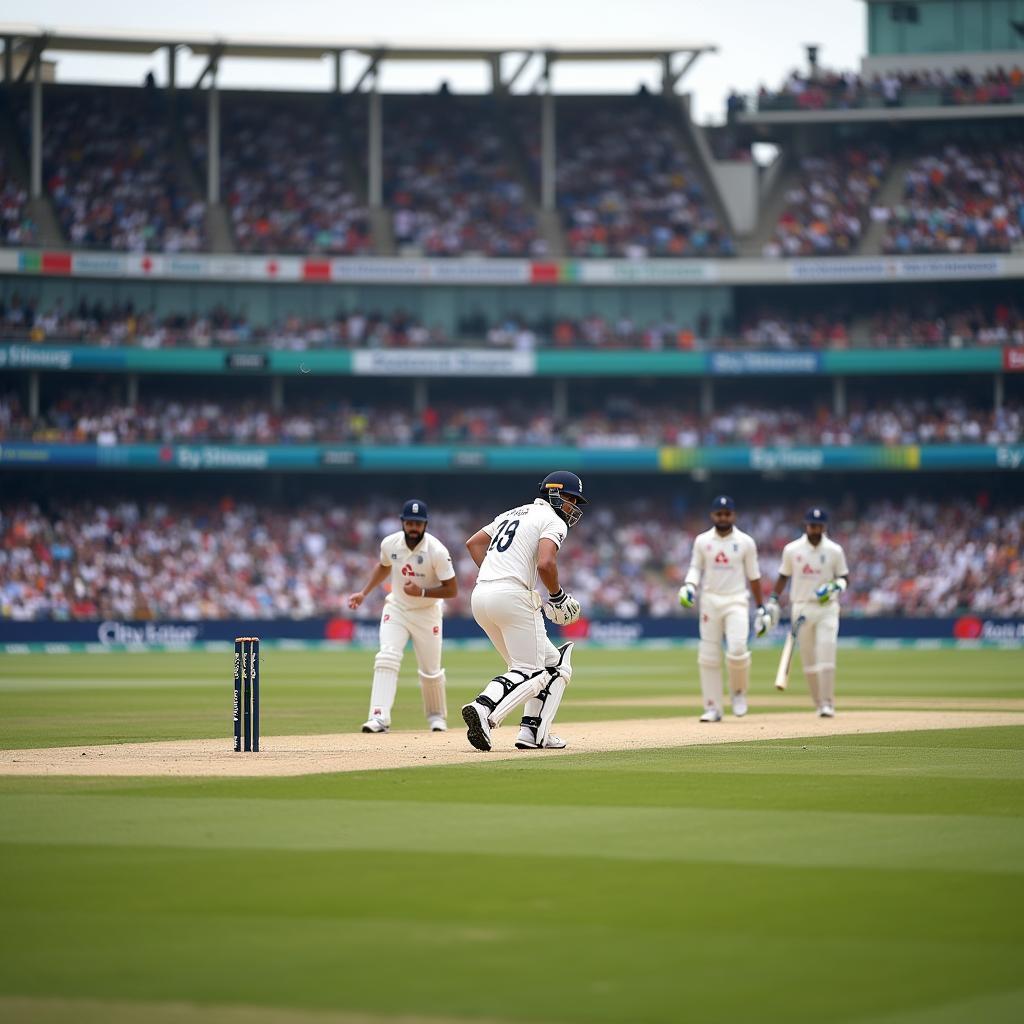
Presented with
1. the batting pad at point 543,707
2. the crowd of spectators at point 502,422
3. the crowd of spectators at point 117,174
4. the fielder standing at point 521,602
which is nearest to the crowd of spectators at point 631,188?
the crowd of spectators at point 502,422

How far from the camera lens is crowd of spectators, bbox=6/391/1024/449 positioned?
58531 millimetres

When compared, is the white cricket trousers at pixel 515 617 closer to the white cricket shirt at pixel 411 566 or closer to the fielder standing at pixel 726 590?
the white cricket shirt at pixel 411 566

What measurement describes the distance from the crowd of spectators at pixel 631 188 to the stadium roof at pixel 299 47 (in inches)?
127

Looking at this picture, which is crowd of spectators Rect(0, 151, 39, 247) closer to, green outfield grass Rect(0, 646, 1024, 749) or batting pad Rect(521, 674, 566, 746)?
green outfield grass Rect(0, 646, 1024, 749)

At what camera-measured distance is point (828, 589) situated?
20.7 metres

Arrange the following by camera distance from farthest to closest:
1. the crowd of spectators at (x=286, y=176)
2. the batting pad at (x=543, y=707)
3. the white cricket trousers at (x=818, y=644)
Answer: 1. the crowd of spectators at (x=286, y=176)
2. the white cricket trousers at (x=818, y=644)
3. the batting pad at (x=543, y=707)

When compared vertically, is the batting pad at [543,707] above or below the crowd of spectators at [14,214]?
below

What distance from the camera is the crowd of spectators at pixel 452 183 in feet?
201

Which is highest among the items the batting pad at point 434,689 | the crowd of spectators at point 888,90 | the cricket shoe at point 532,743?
the crowd of spectators at point 888,90

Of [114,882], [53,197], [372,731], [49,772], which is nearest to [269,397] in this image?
[53,197]

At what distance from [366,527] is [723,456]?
1199 centimetres

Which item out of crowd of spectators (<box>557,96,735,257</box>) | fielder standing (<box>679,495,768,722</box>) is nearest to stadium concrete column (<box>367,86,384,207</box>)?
crowd of spectators (<box>557,96,735,257</box>)

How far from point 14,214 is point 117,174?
3828mm

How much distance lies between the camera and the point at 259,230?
198 feet
